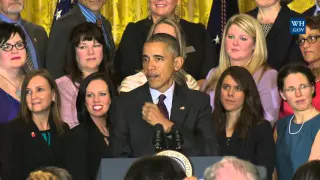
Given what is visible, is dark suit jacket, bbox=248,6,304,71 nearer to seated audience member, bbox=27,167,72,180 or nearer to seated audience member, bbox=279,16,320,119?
seated audience member, bbox=279,16,320,119

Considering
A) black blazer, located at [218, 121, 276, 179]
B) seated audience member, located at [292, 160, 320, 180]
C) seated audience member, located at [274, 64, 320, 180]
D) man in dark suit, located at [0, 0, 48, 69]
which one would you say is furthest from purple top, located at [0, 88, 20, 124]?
seated audience member, located at [292, 160, 320, 180]

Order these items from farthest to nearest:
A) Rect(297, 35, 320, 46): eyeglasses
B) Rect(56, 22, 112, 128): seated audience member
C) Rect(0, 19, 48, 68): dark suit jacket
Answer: Rect(0, 19, 48, 68): dark suit jacket
Rect(297, 35, 320, 46): eyeglasses
Rect(56, 22, 112, 128): seated audience member

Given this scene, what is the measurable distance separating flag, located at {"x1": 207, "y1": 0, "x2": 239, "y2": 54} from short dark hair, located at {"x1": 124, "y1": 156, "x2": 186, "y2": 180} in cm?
371

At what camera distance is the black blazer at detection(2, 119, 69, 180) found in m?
5.06

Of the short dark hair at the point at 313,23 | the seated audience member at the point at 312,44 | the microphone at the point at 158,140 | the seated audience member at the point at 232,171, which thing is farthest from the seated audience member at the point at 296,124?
the seated audience member at the point at 232,171

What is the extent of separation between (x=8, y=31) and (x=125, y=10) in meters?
1.81

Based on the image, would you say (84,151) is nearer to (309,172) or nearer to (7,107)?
(7,107)

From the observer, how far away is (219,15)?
7086mm

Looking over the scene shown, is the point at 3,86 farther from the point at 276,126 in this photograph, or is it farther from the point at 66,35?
the point at 276,126

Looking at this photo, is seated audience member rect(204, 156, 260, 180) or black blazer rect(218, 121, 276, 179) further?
black blazer rect(218, 121, 276, 179)

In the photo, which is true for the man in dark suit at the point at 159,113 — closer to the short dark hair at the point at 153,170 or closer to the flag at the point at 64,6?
the short dark hair at the point at 153,170

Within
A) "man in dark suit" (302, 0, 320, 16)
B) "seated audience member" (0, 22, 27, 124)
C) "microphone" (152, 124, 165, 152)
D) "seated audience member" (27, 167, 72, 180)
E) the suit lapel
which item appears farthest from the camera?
"man in dark suit" (302, 0, 320, 16)

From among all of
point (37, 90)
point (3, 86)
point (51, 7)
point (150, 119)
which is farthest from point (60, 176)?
point (51, 7)

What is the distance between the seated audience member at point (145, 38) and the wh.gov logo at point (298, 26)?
0.58 m
